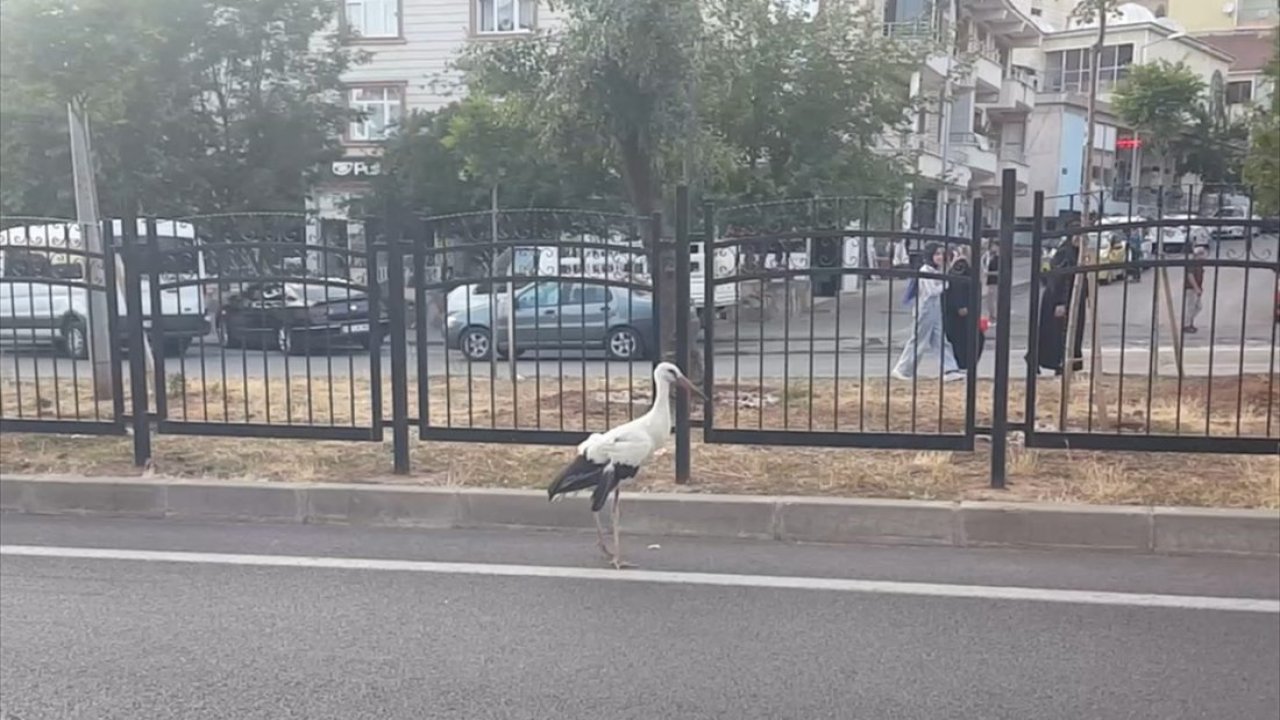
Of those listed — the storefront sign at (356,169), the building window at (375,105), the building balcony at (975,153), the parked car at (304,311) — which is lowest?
the parked car at (304,311)

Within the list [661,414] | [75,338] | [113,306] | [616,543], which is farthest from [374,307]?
[75,338]

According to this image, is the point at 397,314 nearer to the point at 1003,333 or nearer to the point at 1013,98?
the point at 1003,333

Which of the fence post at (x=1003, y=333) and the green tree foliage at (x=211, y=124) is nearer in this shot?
the fence post at (x=1003, y=333)

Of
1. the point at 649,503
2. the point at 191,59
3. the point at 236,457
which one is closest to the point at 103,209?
the point at 191,59

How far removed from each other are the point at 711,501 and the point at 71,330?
7.23 meters

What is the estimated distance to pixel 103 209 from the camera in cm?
2523

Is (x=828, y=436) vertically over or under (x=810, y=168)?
under

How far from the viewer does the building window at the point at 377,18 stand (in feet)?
111

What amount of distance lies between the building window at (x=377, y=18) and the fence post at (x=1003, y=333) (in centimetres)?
3004

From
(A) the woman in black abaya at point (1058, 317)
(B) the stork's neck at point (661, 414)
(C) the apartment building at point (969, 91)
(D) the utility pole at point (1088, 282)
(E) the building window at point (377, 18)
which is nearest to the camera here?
(B) the stork's neck at point (661, 414)

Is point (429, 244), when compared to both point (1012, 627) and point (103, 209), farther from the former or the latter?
point (103, 209)

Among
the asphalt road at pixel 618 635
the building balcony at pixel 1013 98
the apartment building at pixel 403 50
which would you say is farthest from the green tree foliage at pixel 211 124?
the building balcony at pixel 1013 98

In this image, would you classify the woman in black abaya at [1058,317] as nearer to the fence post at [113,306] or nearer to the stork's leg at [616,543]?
the stork's leg at [616,543]

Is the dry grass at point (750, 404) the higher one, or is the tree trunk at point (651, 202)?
the tree trunk at point (651, 202)
